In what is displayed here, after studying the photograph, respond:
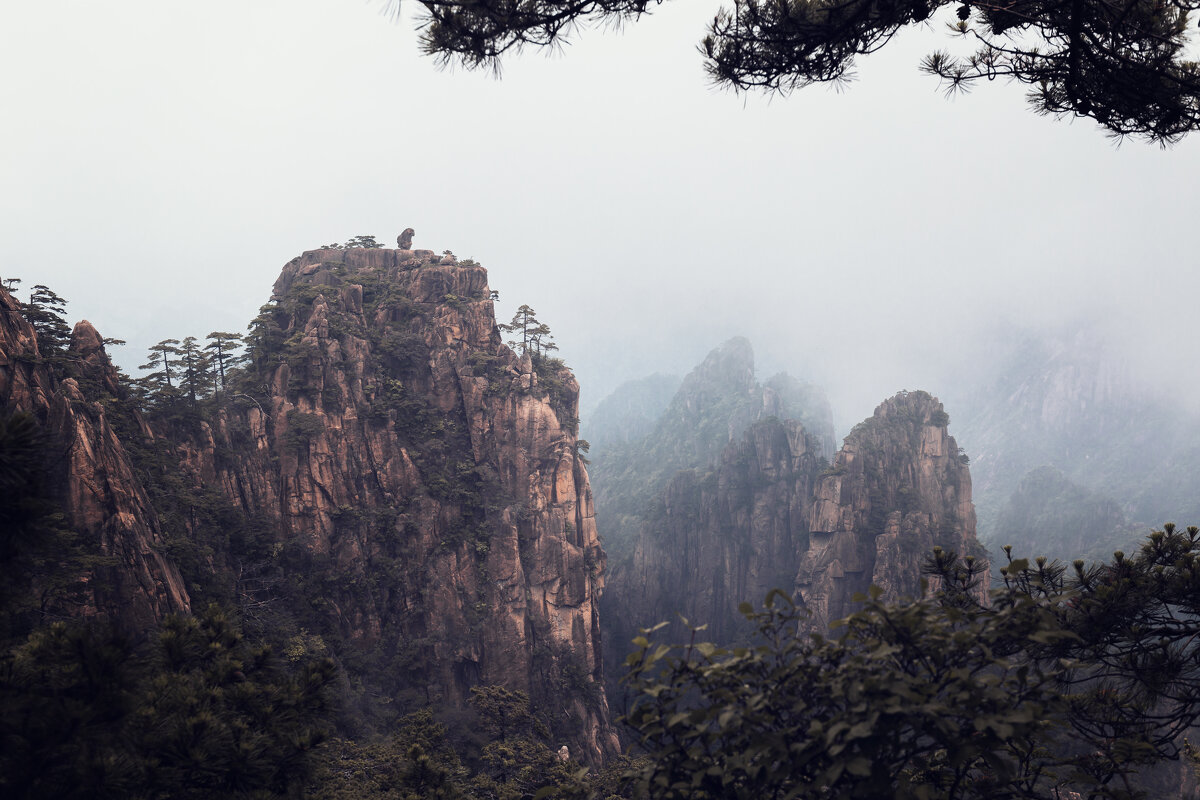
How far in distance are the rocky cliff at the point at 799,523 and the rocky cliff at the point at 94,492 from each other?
31.0 m

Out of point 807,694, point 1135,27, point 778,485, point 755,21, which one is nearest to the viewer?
point 807,694

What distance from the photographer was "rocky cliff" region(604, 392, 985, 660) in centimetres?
4671

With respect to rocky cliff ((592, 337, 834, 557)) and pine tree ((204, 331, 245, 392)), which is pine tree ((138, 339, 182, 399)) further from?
rocky cliff ((592, 337, 834, 557))

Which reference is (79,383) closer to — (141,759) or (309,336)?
(309,336)

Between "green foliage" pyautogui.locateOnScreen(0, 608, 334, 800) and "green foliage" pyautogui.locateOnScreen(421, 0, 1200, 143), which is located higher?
"green foliage" pyautogui.locateOnScreen(421, 0, 1200, 143)

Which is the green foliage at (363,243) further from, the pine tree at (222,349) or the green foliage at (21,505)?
the green foliage at (21,505)

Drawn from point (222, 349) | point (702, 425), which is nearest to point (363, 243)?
point (222, 349)

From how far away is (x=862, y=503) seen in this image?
160 ft

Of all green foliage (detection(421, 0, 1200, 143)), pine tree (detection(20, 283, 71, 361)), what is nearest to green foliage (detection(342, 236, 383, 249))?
pine tree (detection(20, 283, 71, 361))

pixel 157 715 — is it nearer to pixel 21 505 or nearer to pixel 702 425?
pixel 21 505

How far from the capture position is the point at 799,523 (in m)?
60.0

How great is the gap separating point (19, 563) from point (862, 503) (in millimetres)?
51897

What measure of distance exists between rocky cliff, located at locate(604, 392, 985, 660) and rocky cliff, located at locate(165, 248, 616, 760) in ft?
38.4

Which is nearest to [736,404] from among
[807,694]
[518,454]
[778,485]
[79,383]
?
[778,485]
